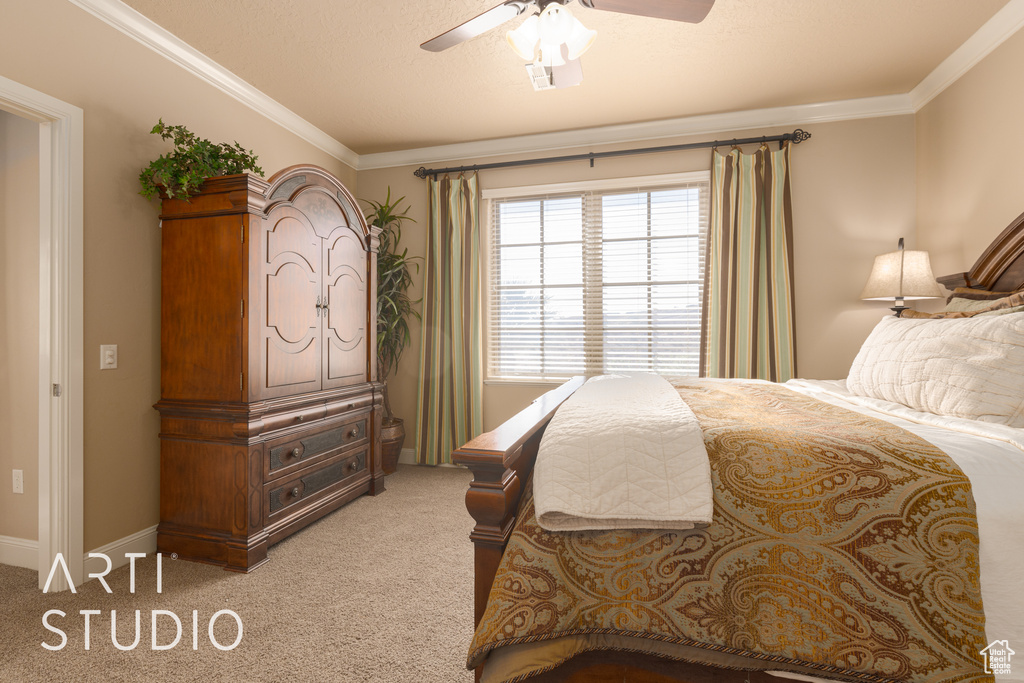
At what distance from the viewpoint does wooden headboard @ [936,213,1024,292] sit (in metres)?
2.12

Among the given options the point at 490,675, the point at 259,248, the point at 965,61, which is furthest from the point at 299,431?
the point at 965,61

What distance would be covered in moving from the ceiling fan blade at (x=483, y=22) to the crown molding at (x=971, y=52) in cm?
254

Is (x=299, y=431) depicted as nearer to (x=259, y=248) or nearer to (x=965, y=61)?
(x=259, y=248)

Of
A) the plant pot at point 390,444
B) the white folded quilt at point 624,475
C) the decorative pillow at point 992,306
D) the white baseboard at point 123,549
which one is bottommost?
the white baseboard at point 123,549

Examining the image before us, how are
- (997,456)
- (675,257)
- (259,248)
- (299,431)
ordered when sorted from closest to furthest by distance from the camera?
(997,456), (259,248), (299,431), (675,257)

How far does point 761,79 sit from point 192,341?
3.70 metres

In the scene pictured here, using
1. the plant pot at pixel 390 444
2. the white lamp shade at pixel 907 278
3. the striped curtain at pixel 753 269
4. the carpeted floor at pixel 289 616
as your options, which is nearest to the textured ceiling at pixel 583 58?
the striped curtain at pixel 753 269

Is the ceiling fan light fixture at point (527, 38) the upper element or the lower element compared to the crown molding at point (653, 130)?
lower

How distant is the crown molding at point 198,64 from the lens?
2.28 metres

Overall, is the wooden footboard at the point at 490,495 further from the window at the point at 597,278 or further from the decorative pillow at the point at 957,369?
the window at the point at 597,278

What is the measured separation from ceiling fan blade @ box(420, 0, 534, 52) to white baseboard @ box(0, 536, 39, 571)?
2.93 metres

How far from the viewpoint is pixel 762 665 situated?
3.15 ft

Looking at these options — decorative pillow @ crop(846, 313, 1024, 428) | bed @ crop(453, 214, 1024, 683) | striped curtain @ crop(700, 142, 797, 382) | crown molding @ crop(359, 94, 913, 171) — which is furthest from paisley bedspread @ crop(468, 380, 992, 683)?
crown molding @ crop(359, 94, 913, 171)

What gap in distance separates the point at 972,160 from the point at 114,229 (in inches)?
182
